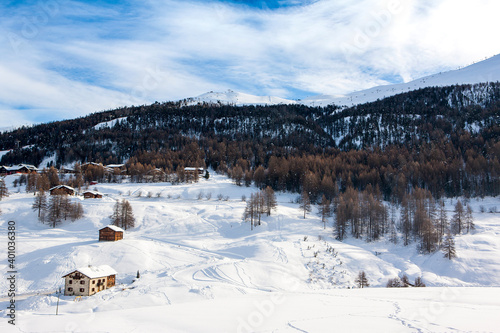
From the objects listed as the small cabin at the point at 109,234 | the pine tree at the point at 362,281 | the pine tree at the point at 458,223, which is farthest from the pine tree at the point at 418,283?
the small cabin at the point at 109,234

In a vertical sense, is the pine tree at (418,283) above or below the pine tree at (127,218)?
below

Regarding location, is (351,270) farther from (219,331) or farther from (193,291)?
(219,331)

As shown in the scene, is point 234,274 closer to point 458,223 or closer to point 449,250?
point 449,250

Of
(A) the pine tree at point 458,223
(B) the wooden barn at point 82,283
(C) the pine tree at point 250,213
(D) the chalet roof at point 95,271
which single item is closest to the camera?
(B) the wooden barn at point 82,283

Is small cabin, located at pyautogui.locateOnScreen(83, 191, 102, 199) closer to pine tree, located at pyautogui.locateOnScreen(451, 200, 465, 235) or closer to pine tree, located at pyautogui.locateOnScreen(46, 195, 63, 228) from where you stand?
pine tree, located at pyautogui.locateOnScreen(46, 195, 63, 228)

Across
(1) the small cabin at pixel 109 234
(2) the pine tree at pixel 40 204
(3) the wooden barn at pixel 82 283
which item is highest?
(2) the pine tree at pixel 40 204

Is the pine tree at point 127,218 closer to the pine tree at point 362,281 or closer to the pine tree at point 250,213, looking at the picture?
the pine tree at point 250,213

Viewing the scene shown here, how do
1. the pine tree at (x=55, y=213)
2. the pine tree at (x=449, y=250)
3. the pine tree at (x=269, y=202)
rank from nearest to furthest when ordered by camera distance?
the pine tree at (x=449, y=250)
the pine tree at (x=55, y=213)
the pine tree at (x=269, y=202)

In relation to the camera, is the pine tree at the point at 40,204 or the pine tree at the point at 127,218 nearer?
the pine tree at the point at 127,218
